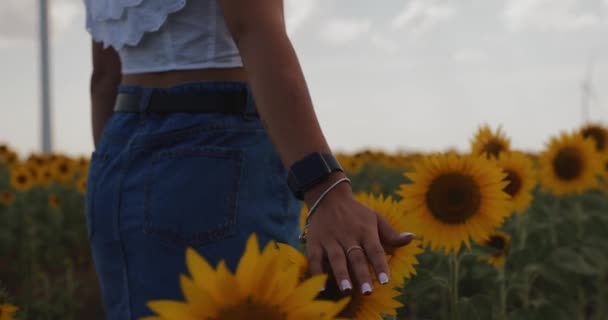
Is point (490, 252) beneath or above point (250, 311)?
beneath

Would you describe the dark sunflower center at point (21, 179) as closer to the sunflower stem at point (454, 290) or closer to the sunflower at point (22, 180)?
the sunflower at point (22, 180)

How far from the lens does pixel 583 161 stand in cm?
469

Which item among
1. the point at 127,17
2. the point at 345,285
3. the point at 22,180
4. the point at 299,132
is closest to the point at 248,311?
the point at 345,285

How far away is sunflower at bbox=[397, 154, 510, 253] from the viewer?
2.46 meters

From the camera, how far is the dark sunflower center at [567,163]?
185 inches

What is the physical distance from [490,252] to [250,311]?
183 cm

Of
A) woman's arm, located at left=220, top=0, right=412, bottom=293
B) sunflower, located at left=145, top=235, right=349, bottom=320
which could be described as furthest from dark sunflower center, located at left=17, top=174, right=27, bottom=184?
sunflower, located at left=145, top=235, right=349, bottom=320

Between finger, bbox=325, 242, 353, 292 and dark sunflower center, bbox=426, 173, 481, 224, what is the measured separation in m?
1.17

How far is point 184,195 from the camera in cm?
190

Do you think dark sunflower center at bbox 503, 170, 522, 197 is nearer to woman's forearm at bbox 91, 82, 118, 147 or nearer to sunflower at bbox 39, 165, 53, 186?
woman's forearm at bbox 91, 82, 118, 147

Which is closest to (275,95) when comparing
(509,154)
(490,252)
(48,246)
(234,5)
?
(234,5)

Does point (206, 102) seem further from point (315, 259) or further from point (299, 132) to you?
point (315, 259)

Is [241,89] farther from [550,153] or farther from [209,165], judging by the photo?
[550,153]

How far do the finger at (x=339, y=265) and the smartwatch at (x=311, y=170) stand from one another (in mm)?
147
